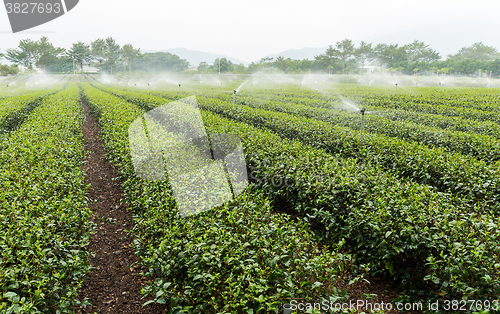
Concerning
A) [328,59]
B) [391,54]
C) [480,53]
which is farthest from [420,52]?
[328,59]

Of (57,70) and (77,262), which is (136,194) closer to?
(77,262)

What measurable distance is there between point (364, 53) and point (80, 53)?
72976 mm

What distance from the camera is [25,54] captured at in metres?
68.2

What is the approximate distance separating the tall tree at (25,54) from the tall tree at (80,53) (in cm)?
854

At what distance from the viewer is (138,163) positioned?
436 cm

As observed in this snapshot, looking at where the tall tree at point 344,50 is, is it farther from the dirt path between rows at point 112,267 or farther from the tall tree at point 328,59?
the dirt path between rows at point 112,267

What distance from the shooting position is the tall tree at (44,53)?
69250mm

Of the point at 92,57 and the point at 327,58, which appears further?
the point at 92,57

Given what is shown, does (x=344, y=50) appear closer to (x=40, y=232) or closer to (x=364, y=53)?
(x=364, y=53)

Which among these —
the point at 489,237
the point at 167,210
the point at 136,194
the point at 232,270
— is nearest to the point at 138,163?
the point at 136,194

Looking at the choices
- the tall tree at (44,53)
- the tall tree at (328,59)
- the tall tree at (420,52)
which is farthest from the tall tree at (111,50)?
the tall tree at (420,52)

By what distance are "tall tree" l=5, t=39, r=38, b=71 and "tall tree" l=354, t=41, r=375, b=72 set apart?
7669cm

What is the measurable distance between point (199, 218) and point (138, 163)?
1911mm

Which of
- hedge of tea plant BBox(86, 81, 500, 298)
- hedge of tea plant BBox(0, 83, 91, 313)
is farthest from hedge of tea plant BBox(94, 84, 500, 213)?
hedge of tea plant BBox(0, 83, 91, 313)
